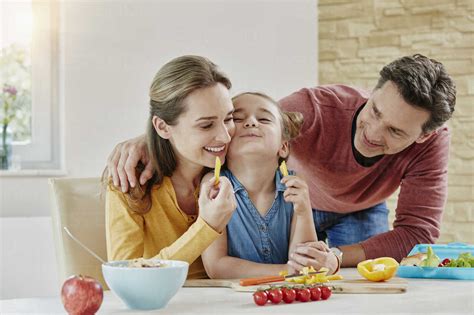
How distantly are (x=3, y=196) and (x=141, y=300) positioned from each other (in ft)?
7.31

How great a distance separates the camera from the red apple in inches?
45.2

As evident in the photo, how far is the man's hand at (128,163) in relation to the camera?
1717mm

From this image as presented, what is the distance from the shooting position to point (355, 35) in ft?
13.0

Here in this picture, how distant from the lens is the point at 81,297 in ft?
3.76

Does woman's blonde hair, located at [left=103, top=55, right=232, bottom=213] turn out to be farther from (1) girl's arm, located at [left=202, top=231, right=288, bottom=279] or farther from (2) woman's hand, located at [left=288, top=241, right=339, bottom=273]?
(2) woman's hand, located at [left=288, top=241, right=339, bottom=273]

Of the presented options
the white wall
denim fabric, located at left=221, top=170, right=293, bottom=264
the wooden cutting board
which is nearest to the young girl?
denim fabric, located at left=221, top=170, right=293, bottom=264

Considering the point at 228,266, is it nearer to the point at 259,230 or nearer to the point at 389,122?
the point at 259,230

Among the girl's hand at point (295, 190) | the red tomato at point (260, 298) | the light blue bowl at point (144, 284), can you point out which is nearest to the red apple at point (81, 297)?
the light blue bowl at point (144, 284)

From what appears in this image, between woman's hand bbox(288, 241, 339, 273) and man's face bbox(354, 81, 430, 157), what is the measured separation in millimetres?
504

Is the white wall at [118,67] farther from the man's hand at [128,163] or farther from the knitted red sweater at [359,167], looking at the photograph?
the man's hand at [128,163]

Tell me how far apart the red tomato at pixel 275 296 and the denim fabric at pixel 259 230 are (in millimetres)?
486

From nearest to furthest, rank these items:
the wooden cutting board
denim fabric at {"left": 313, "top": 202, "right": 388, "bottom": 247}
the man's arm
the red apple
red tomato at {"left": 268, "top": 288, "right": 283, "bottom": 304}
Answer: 1. the red apple
2. red tomato at {"left": 268, "top": 288, "right": 283, "bottom": 304}
3. the wooden cutting board
4. the man's arm
5. denim fabric at {"left": 313, "top": 202, "right": 388, "bottom": 247}

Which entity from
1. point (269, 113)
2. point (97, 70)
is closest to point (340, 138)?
point (269, 113)

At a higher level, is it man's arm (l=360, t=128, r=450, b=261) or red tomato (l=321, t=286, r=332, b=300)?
man's arm (l=360, t=128, r=450, b=261)
